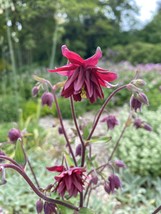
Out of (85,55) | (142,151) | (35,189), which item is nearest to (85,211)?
(35,189)

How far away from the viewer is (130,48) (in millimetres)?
11977

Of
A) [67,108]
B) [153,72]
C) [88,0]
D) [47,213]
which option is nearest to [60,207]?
[47,213]

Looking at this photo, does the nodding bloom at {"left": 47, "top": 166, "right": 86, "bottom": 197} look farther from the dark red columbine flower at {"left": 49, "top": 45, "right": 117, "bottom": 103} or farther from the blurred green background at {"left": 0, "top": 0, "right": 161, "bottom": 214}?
the blurred green background at {"left": 0, "top": 0, "right": 161, "bottom": 214}

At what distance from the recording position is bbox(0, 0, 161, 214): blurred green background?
2627 millimetres

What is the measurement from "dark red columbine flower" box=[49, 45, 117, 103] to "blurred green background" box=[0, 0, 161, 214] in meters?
0.47

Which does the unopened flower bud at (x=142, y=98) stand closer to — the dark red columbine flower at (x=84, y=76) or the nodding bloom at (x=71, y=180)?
the dark red columbine flower at (x=84, y=76)

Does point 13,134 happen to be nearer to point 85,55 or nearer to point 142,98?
point 142,98

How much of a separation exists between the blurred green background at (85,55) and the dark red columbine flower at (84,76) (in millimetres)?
474

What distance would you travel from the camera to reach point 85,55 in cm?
1319

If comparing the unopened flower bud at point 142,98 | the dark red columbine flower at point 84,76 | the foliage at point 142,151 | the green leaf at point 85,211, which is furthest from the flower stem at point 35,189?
the foliage at point 142,151

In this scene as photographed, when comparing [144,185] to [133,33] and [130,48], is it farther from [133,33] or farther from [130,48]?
[133,33]

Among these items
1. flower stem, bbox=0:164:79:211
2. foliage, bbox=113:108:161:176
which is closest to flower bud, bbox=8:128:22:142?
flower stem, bbox=0:164:79:211

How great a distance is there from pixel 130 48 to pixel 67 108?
7098 millimetres

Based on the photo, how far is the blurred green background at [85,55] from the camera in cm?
263
